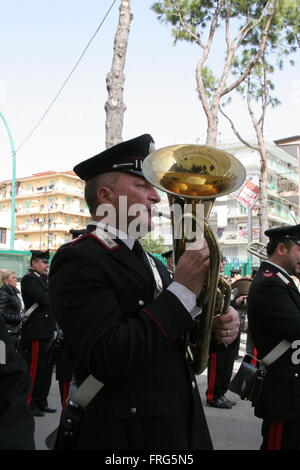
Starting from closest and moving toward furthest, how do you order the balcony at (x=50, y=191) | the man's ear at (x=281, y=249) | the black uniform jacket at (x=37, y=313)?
the man's ear at (x=281, y=249), the black uniform jacket at (x=37, y=313), the balcony at (x=50, y=191)

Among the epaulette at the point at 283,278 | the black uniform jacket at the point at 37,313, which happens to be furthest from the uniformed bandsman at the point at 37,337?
the epaulette at the point at 283,278

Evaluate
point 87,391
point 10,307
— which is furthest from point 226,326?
point 10,307

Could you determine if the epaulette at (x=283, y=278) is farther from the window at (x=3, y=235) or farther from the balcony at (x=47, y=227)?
the balcony at (x=47, y=227)

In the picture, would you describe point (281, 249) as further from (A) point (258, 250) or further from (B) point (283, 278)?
(A) point (258, 250)

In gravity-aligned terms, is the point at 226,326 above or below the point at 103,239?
below

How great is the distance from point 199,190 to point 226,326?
537 millimetres

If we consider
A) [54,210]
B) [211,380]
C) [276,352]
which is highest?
[54,210]

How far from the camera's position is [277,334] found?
3.15 metres

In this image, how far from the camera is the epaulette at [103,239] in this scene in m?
1.81

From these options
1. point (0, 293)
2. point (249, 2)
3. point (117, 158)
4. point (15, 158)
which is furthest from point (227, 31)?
point (117, 158)

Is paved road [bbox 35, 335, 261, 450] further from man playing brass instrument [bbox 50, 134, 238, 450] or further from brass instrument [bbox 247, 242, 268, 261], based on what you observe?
man playing brass instrument [bbox 50, 134, 238, 450]

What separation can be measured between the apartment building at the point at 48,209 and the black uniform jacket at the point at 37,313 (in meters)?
63.6

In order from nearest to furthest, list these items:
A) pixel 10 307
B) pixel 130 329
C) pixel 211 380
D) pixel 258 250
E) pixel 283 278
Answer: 1. pixel 130 329
2. pixel 283 278
3. pixel 211 380
4. pixel 10 307
5. pixel 258 250

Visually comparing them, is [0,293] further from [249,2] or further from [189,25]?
[249,2]
